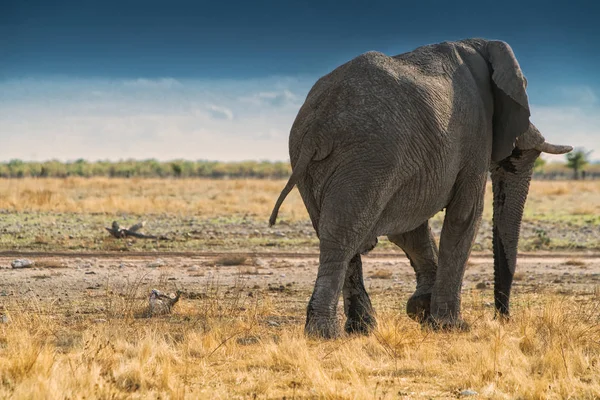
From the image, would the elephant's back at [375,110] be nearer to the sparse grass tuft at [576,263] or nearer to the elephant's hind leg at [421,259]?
the elephant's hind leg at [421,259]

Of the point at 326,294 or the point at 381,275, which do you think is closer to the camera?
the point at 326,294

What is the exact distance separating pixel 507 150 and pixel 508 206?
1.22m

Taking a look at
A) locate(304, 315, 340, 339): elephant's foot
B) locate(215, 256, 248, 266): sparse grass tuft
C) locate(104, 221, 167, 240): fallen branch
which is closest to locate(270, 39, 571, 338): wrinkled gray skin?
locate(304, 315, 340, 339): elephant's foot

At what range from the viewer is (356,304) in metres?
9.53

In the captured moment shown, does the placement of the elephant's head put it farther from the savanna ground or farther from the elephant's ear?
the savanna ground

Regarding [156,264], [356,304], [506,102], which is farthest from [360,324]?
[156,264]

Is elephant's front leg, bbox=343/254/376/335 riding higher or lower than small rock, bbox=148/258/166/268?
higher

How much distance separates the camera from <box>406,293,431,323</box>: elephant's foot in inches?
413

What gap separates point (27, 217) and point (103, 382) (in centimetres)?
2102

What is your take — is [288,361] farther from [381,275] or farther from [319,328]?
[381,275]

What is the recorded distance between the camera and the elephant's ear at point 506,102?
10172mm

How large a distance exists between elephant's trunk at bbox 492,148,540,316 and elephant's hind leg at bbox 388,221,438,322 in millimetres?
990

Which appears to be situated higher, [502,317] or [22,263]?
[502,317]

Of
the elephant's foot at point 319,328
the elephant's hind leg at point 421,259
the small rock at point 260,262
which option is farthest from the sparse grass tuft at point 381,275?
the elephant's foot at point 319,328
